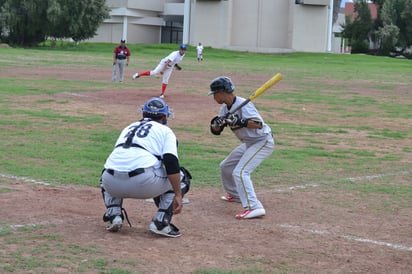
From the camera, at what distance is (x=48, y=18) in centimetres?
6469

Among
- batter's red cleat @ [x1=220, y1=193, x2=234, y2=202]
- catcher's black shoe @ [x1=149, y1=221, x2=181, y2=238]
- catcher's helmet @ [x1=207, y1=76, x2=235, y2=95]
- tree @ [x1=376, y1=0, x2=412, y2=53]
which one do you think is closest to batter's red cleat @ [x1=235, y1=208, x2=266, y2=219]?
batter's red cleat @ [x1=220, y1=193, x2=234, y2=202]

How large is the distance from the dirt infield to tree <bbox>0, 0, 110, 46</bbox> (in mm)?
57347

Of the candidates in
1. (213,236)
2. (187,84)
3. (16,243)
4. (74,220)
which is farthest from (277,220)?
(187,84)

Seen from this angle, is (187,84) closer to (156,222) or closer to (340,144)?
(340,144)

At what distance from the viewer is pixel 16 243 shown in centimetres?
672

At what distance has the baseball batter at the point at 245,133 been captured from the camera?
8500 millimetres

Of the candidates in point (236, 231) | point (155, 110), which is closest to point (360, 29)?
point (236, 231)

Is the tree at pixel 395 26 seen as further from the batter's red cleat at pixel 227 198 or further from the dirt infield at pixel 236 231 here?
the batter's red cleat at pixel 227 198

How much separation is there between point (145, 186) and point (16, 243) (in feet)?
4.29

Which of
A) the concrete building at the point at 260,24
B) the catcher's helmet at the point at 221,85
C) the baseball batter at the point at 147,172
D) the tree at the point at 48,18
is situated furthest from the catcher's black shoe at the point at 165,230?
the concrete building at the point at 260,24

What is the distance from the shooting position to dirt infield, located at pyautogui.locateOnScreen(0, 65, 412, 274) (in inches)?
255

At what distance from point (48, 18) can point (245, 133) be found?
5859 centimetres

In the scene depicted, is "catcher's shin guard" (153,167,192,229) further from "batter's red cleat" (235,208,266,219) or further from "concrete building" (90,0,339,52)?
"concrete building" (90,0,339,52)

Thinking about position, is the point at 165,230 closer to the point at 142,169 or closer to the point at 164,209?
the point at 164,209
